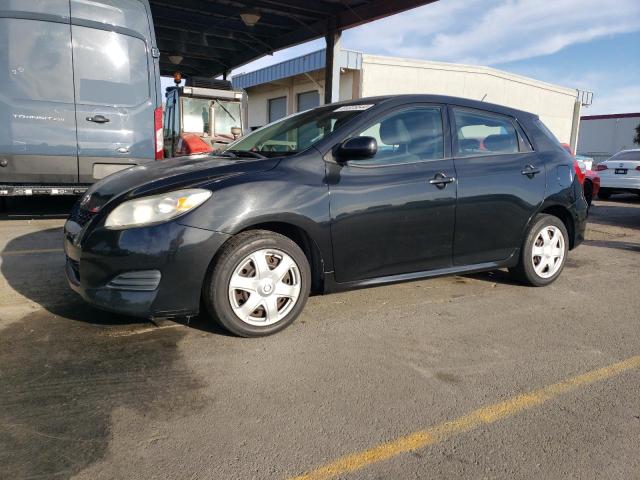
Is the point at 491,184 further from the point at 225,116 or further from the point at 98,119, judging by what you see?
the point at 225,116

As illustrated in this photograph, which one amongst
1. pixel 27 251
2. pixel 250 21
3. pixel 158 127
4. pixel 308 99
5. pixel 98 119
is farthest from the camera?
pixel 308 99

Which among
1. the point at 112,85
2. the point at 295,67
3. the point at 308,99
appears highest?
the point at 295,67

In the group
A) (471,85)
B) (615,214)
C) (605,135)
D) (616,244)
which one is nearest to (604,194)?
(615,214)

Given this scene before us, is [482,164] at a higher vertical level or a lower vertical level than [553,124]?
lower

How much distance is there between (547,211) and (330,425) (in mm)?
3310

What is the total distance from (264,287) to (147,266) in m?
0.73

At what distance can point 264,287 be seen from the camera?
3.24 meters

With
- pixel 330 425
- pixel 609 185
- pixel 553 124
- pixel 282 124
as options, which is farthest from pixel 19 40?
pixel 553 124

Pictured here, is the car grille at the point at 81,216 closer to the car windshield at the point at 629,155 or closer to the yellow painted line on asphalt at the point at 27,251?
the yellow painted line on asphalt at the point at 27,251

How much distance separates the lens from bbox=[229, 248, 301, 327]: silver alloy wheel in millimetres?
3180

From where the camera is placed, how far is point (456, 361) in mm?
3062

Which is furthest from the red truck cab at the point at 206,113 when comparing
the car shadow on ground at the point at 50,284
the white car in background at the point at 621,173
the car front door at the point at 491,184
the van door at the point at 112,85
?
the white car in background at the point at 621,173

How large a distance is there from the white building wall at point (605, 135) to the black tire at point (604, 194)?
25.1 m

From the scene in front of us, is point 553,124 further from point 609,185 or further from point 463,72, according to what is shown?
point 609,185
